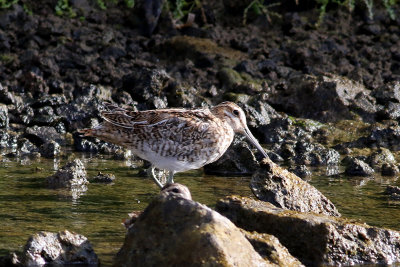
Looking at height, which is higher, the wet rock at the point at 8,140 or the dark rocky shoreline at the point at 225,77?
the dark rocky shoreline at the point at 225,77

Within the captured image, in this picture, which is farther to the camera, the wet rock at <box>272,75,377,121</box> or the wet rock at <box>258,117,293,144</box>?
the wet rock at <box>272,75,377,121</box>

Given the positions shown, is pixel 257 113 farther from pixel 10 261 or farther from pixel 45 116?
pixel 10 261

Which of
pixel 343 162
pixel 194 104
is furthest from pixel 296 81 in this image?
pixel 343 162

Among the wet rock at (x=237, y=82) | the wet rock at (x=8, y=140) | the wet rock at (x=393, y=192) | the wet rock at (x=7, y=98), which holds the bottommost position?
the wet rock at (x=8, y=140)

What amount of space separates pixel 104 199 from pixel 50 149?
10.3 ft

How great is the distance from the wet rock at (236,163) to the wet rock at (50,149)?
7.99ft

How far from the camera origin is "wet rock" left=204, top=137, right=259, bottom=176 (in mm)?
11391

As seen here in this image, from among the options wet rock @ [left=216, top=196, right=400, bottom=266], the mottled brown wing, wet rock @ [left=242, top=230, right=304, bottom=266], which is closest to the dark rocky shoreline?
the mottled brown wing

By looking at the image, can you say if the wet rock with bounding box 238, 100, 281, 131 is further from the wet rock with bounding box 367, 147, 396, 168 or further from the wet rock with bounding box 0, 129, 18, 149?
the wet rock with bounding box 0, 129, 18, 149

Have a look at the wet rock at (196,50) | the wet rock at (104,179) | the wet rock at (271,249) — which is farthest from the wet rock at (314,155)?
the wet rock at (271,249)

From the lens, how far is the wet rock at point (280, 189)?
802 cm

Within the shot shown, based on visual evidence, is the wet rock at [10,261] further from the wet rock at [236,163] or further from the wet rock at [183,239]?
the wet rock at [236,163]

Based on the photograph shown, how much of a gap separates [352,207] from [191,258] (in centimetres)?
410

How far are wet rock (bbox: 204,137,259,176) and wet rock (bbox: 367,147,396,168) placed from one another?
1925 mm
